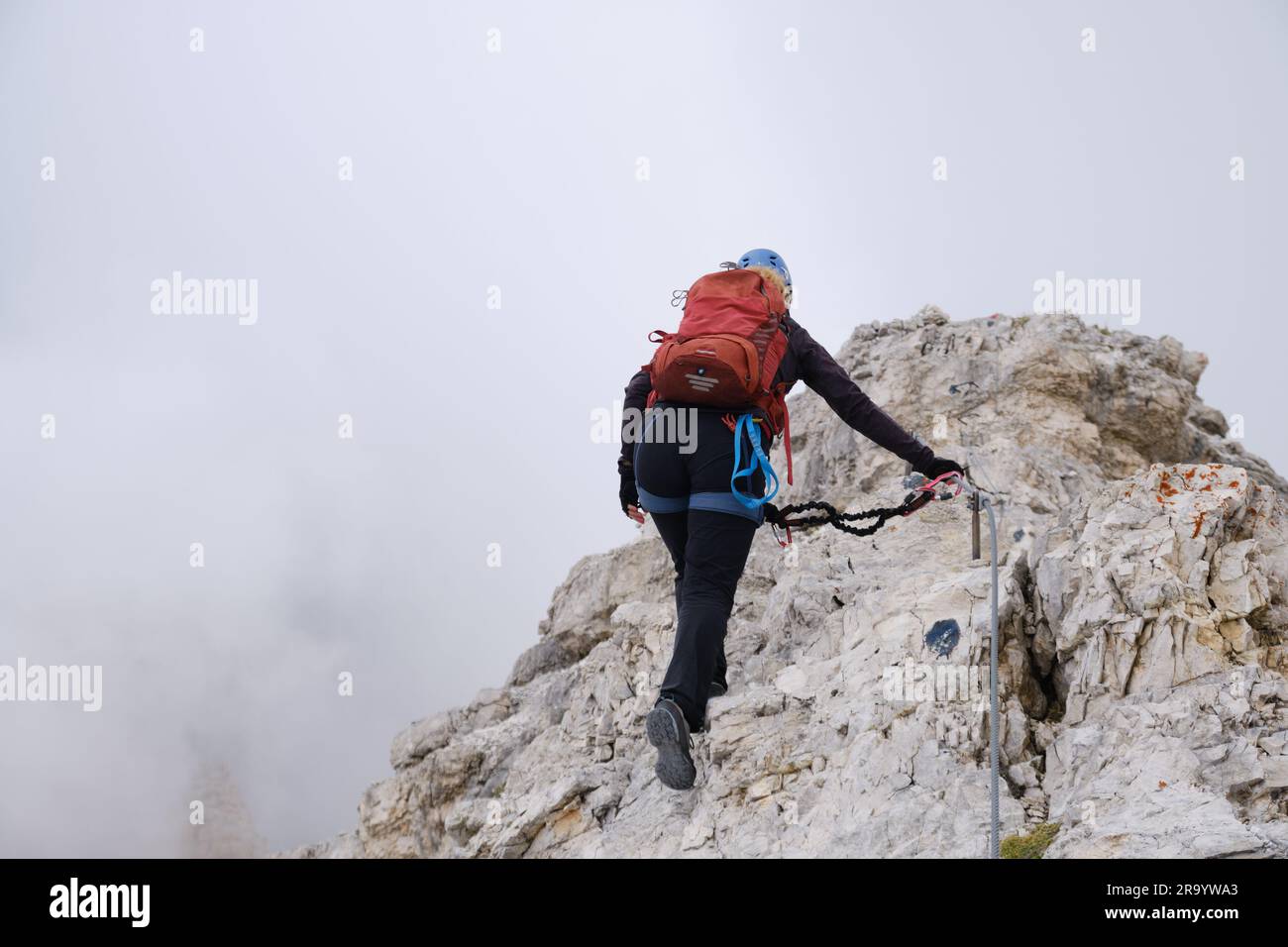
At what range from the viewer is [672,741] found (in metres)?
8.30

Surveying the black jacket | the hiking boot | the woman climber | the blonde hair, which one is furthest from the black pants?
the blonde hair

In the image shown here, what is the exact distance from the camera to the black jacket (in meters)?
7.98

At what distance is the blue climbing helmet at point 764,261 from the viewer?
9.15 meters

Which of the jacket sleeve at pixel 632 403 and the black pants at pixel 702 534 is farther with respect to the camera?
the jacket sleeve at pixel 632 403

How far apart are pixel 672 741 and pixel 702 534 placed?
5.50 ft

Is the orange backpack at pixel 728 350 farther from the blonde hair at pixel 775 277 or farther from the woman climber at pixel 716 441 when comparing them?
the blonde hair at pixel 775 277

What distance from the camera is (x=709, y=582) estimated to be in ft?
27.5

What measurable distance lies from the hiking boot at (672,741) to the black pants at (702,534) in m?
0.15

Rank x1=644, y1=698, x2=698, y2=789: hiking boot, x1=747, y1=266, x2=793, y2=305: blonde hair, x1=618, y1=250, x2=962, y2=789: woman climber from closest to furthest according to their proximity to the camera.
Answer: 1. x1=618, y1=250, x2=962, y2=789: woman climber
2. x1=644, y1=698, x2=698, y2=789: hiking boot
3. x1=747, y1=266, x2=793, y2=305: blonde hair

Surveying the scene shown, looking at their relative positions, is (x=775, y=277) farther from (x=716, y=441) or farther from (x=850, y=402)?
(x=716, y=441)

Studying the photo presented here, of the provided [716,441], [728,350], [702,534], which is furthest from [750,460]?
[728,350]

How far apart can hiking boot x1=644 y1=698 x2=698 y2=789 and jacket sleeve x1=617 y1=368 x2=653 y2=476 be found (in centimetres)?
213

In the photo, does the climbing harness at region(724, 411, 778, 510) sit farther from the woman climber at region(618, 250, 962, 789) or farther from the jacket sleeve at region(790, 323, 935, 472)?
the jacket sleeve at region(790, 323, 935, 472)

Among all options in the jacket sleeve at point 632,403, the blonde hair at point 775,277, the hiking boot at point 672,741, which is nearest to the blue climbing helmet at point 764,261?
the blonde hair at point 775,277
